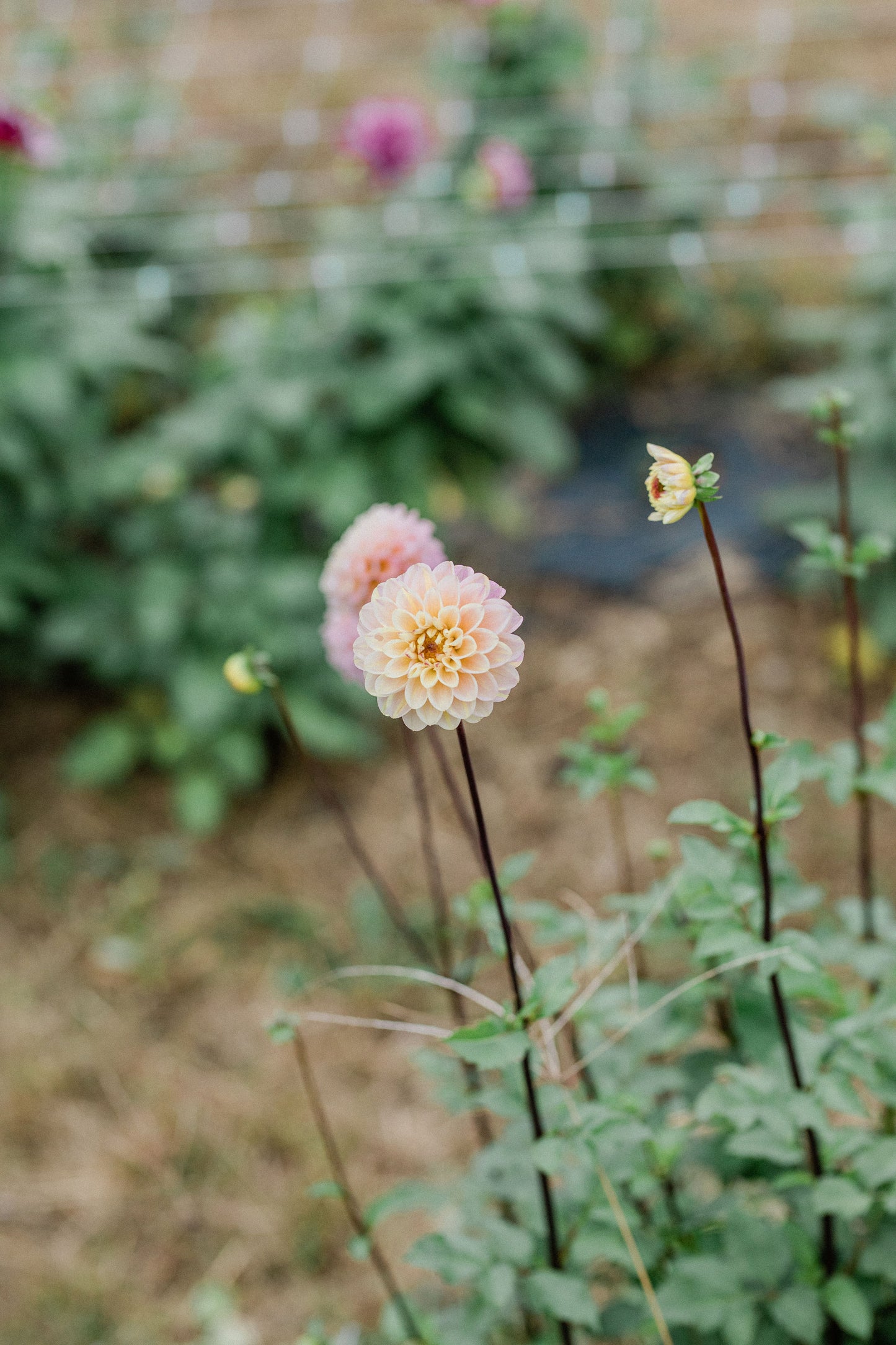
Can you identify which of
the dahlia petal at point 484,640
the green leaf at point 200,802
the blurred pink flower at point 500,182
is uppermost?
the blurred pink flower at point 500,182

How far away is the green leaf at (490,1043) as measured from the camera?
812 millimetres

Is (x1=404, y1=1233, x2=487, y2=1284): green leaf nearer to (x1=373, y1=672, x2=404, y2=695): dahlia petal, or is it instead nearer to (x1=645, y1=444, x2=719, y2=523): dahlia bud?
(x1=373, y1=672, x2=404, y2=695): dahlia petal

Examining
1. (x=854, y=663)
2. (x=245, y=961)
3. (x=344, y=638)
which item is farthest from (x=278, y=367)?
(x=854, y=663)

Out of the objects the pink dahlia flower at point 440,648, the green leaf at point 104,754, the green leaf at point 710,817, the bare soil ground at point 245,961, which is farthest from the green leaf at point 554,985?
the green leaf at point 104,754

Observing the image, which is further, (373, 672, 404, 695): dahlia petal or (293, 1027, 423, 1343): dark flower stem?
(293, 1027, 423, 1343): dark flower stem

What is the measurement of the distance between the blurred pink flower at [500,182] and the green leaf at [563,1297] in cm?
218

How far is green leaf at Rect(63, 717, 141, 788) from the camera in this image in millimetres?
2504

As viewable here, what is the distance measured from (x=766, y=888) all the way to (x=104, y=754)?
1910mm

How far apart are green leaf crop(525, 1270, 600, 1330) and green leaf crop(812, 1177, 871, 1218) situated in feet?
0.71

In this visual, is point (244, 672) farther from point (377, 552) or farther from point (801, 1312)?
point (801, 1312)

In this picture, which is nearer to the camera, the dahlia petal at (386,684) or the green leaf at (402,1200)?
the dahlia petal at (386,684)

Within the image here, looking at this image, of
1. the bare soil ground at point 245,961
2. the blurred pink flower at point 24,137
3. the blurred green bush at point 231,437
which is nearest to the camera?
the bare soil ground at point 245,961

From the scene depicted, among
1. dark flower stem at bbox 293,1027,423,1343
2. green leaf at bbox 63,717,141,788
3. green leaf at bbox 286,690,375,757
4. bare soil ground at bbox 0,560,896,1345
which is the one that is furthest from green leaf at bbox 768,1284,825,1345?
green leaf at bbox 63,717,141,788

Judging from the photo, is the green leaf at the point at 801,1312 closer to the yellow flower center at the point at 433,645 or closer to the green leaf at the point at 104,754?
the yellow flower center at the point at 433,645
